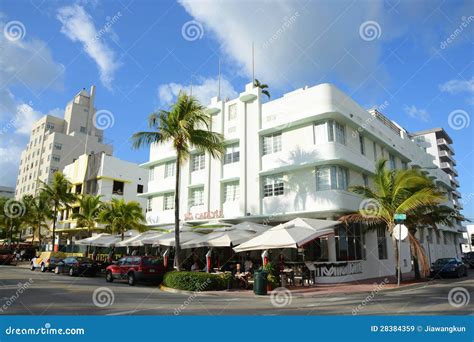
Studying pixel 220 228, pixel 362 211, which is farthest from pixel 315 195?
pixel 220 228

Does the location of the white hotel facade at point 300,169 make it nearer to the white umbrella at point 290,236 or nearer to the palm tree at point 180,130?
the white umbrella at point 290,236

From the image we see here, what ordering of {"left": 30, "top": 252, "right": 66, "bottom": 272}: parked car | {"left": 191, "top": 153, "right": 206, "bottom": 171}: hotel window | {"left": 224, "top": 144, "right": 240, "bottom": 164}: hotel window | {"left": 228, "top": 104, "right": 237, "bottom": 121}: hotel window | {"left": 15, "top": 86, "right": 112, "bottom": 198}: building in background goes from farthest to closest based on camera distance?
1. {"left": 15, "top": 86, "right": 112, "bottom": 198}: building in background
2. {"left": 191, "top": 153, "right": 206, "bottom": 171}: hotel window
3. {"left": 30, "top": 252, "right": 66, "bottom": 272}: parked car
4. {"left": 228, "top": 104, "right": 237, "bottom": 121}: hotel window
5. {"left": 224, "top": 144, "right": 240, "bottom": 164}: hotel window

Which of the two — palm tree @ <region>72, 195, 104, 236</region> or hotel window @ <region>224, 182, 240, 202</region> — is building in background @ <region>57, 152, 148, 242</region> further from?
hotel window @ <region>224, 182, 240, 202</region>

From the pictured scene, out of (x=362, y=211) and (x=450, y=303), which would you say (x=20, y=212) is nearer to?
(x=362, y=211)

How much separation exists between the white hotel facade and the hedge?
598cm

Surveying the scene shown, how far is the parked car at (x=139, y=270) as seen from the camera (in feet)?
65.2

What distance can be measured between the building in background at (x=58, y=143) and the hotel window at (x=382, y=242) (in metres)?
57.5

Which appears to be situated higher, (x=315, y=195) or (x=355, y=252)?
(x=315, y=195)

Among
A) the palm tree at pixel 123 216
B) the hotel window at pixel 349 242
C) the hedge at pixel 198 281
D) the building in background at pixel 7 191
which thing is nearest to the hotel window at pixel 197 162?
the palm tree at pixel 123 216

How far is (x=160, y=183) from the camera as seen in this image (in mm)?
33156

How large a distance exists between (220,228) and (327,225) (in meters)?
6.68

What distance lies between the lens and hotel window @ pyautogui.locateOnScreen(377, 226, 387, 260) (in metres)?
25.9

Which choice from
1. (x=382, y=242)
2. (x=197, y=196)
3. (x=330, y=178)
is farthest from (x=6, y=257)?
(x=382, y=242)

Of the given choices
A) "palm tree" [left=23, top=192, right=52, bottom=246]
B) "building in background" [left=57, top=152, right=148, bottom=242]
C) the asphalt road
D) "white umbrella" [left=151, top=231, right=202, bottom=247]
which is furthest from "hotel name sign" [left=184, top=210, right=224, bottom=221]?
"palm tree" [left=23, top=192, right=52, bottom=246]
